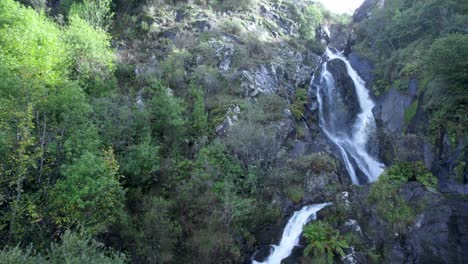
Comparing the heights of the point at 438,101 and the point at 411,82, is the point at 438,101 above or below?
below

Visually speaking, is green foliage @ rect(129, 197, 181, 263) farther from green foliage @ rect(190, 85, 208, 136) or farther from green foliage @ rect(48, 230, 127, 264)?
green foliage @ rect(190, 85, 208, 136)

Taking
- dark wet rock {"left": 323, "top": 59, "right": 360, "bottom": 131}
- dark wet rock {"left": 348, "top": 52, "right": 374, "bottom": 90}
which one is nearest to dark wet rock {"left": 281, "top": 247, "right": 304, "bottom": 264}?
dark wet rock {"left": 323, "top": 59, "right": 360, "bottom": 131}

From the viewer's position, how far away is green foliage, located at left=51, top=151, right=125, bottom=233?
14.7 metres

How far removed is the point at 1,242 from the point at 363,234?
1799 centimetres

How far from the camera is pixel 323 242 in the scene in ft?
58.9

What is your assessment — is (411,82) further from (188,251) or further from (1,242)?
(1,242)

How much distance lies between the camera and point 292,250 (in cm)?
1911

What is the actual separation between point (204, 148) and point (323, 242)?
33.0 feet

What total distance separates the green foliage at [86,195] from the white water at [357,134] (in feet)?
61.5

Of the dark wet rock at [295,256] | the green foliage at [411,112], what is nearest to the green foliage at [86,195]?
the dark wet rock at [295,256]

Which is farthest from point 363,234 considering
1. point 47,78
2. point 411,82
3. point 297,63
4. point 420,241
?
point 297,63

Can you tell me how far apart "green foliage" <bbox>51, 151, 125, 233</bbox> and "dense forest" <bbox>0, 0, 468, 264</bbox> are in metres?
0.08

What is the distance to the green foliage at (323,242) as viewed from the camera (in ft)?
57.4

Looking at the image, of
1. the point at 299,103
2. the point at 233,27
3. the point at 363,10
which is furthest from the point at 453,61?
the point at 363,10
